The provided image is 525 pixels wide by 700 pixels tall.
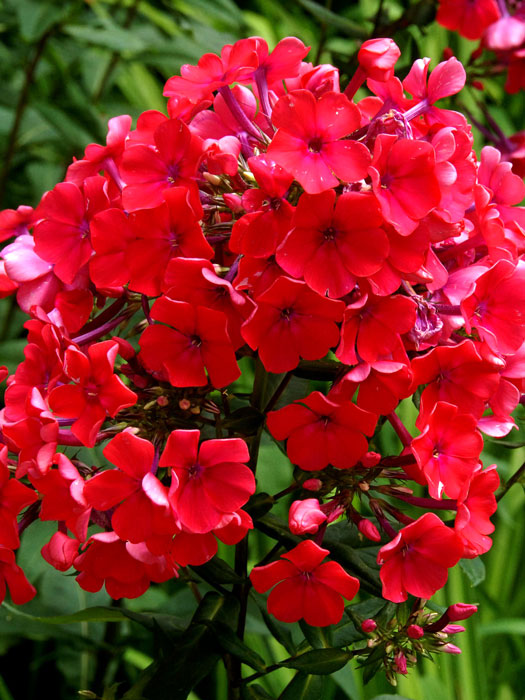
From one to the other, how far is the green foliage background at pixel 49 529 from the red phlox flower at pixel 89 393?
1.06ft

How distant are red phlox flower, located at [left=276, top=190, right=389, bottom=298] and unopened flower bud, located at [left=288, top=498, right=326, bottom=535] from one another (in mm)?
178

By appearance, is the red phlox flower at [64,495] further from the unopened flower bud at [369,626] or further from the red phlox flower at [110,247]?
the unopened flower bud at [369,626]

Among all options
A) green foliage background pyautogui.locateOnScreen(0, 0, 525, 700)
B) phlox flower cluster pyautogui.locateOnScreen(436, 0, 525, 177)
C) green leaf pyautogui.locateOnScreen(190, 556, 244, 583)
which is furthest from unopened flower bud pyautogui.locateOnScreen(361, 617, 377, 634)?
phlox flower cluster pyautogui.locateOnScreen(436, 0, 525, 177)

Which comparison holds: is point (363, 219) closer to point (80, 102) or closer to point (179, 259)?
point (179, 259)

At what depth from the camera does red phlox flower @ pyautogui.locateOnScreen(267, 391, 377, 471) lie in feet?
2.07

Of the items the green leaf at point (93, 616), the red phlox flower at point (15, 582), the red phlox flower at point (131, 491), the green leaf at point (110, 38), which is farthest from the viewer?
the green leaf at point (110, 38)

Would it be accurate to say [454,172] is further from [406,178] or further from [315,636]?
[315,636]

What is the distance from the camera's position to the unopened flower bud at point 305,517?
63cm

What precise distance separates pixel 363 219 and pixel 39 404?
0.99 ft

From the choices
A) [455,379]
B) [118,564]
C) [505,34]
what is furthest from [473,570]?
[505,34]

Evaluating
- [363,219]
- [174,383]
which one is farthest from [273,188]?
[174,383]

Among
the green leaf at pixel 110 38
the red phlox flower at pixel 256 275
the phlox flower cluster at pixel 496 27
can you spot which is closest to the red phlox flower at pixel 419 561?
→ the red phlox flower at pixel 256 275

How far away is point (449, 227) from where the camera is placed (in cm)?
64

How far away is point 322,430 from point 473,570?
360 mm
